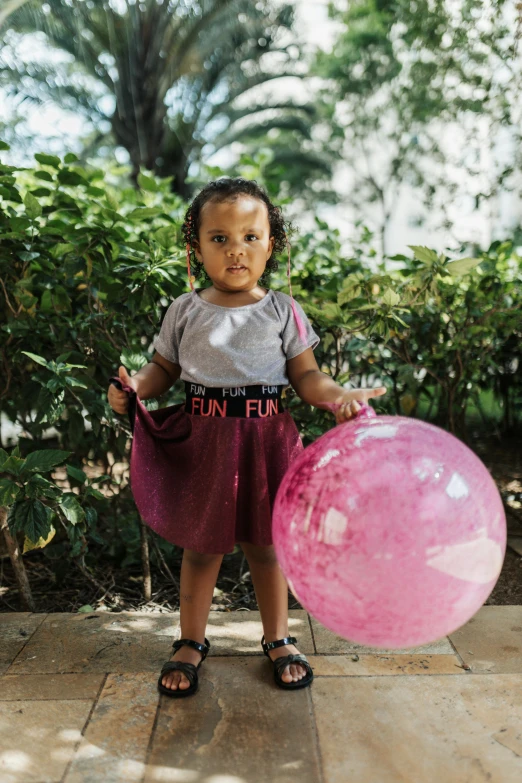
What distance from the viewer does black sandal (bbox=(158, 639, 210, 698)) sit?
6.85 feet

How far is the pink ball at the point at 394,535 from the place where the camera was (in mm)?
1507

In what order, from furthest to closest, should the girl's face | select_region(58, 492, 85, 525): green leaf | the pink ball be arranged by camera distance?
1. select_region(58, 492, 85, 525): green leaf
2. the girl's face
3. the pink ball

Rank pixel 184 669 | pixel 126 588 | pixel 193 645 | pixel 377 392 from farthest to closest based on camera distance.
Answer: pixel 126 588 → pixel 193 645 → pixel 184 669 → pixel 377 392

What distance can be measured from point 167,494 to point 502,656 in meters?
1.23

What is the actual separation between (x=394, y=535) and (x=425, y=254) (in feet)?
5.03

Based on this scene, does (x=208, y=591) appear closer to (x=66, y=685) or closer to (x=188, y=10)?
(x=66, y=685)

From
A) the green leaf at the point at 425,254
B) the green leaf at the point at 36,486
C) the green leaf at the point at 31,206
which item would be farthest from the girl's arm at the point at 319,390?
the green leaf at the point at 31,206

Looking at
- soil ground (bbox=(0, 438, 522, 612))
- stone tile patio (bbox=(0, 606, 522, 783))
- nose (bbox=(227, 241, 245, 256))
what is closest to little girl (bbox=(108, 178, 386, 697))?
nose (bbox=(227, 241, 245, 256))

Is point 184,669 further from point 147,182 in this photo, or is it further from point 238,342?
point 147,182

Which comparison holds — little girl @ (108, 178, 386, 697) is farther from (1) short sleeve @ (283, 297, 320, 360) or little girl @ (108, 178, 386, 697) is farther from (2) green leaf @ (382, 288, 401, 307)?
(2) green leaf @ (382, 288, 401, 307)

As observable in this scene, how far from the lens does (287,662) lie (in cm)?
218

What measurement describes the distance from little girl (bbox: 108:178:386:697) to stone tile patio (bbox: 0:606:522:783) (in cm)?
12

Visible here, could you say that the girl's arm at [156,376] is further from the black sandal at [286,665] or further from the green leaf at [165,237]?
the black sandal at [286,665]

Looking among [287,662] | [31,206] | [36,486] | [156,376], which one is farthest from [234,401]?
[31,206]
